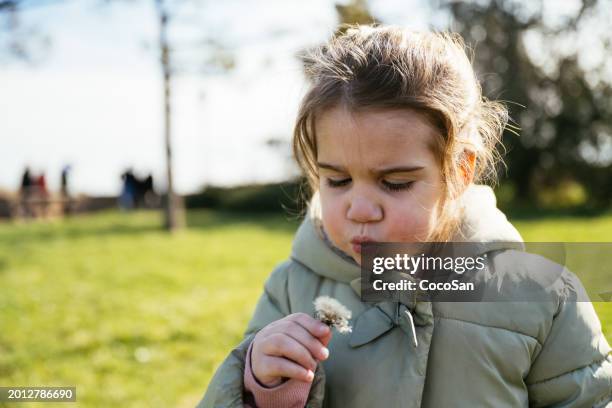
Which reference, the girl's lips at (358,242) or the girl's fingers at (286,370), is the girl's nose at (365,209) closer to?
the girl's lips at (358,242)

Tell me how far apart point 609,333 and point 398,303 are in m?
1.44

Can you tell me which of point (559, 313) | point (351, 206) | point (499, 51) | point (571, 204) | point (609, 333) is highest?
point (499, 51)

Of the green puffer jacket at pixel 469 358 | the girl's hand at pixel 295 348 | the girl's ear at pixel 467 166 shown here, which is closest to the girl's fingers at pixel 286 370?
the girl's hand at pixel 295 348

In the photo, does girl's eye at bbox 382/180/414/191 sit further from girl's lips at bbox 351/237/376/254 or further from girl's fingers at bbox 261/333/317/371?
girl's fingers at bbox 261/333/317/371

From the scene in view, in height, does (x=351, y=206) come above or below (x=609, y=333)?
above

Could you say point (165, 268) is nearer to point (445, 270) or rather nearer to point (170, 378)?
point (170, 378)

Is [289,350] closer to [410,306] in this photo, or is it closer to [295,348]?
[295,348]

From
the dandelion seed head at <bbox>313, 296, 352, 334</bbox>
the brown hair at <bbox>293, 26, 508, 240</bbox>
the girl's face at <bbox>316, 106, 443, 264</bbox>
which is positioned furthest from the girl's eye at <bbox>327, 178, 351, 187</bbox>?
the dandelion seed head at <bbox>313, 296, 352, 334</bbox>

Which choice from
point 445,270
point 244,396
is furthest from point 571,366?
point 244,396

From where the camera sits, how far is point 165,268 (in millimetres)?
7531

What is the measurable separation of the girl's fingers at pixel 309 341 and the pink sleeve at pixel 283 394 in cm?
9

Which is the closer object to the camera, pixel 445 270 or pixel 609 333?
pixel 445 270

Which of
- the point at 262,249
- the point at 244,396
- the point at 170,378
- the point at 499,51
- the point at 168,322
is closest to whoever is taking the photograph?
the point at 244,396

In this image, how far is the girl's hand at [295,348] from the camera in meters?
1.31
